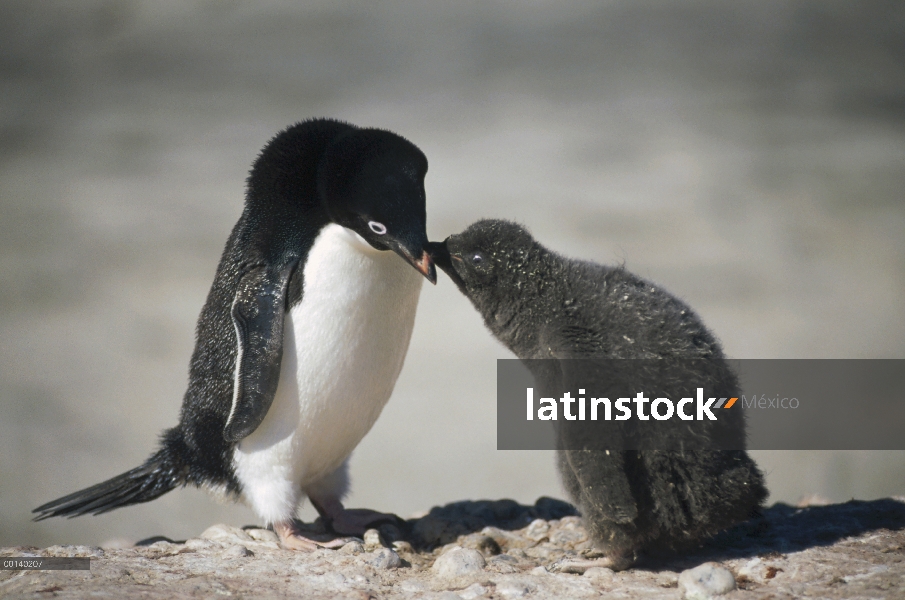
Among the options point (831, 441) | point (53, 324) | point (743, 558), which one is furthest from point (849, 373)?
point (53, 324)

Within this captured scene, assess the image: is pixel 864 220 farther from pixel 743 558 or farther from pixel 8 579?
pixel 8 579

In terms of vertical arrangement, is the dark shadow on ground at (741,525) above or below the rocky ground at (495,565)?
above

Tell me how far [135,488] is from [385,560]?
2.82 feet

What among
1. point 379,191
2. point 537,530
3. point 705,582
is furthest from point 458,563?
point 379,191

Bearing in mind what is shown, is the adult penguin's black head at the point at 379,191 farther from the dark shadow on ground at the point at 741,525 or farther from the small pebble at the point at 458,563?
the dark shadow on ground at the point at 741,525

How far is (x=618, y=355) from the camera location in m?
2.02

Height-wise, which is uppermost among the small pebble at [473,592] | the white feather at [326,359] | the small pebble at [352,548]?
the white feather at [326,359]

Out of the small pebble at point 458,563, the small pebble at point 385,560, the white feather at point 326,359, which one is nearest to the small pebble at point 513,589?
the small pebble at point 458,563

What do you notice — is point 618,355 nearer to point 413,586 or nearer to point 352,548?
point 413,586

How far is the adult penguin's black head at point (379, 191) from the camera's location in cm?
215

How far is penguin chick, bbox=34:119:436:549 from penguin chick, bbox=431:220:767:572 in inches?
9.2

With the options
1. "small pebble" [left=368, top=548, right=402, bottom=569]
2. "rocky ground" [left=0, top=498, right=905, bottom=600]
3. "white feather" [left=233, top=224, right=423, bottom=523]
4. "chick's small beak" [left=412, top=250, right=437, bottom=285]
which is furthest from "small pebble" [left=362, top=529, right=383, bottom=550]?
"chick's small beak" [left=412, top=250, right=437, bottom=285]

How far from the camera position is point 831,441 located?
12.7 feet

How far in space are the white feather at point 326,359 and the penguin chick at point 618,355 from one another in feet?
0.77
